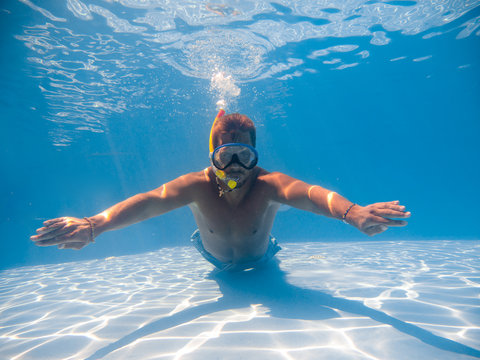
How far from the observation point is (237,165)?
9.76ft

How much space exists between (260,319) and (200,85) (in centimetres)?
1839

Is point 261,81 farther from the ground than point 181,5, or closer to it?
farther from the ground

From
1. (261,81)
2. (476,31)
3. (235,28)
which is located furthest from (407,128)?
(235,28)

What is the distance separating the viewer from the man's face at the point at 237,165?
2984mm

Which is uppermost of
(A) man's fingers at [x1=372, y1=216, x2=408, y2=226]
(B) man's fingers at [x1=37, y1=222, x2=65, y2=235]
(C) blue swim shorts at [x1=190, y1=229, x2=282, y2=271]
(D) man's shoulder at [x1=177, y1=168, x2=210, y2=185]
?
(D) man's shoulder at [x1=177, y1=168, x2=210, y2=185]

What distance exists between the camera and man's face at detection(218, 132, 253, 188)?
298cm

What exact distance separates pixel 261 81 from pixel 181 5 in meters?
9.12

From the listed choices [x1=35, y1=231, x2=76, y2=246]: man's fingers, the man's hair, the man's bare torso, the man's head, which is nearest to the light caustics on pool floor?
the man's bare torso

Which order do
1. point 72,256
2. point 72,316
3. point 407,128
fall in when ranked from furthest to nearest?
point 407,128 → point 72,256 → point 72,316

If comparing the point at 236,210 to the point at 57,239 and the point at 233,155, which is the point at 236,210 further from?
the point at 57,239

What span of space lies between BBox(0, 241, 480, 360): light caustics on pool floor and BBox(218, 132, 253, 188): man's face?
5.46ft

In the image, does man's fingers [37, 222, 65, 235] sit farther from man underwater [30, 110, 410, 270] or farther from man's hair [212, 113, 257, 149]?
man's hair [212, 113, 257, 149]

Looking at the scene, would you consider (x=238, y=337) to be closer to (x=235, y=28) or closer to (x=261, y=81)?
(x=235, y=28)

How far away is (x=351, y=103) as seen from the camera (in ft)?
93.9
